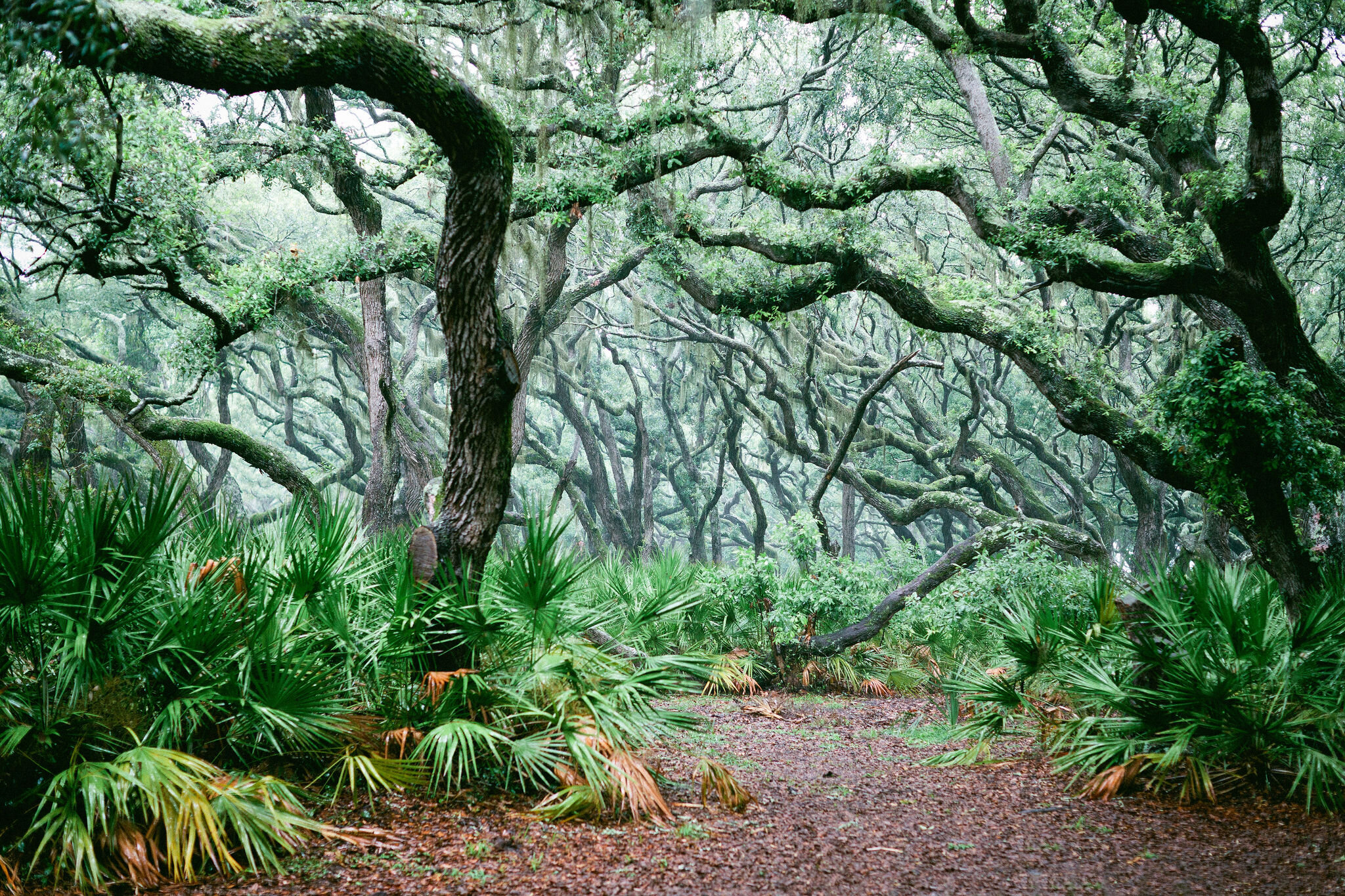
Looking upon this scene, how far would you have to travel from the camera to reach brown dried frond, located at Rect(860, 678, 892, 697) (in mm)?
10570

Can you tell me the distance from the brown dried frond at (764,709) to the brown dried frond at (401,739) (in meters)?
4.80

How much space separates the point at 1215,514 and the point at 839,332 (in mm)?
10269

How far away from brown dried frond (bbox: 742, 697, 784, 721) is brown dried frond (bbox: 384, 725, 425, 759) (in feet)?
15.7

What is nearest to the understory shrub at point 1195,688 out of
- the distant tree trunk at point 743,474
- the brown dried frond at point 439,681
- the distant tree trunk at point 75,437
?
the brown dried frond at point 439,681

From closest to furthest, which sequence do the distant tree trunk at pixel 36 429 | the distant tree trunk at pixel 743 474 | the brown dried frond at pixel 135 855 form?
the brown dried frond at pixel 135 855 < the distant tree trunk at pixel 36 429 < the distant tree trunk at pixel 743 474

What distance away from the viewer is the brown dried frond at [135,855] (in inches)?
136

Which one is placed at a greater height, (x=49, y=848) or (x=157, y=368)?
(x=157, y=368)

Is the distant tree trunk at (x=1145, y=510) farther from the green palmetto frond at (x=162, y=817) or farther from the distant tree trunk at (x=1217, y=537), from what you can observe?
the green palmetto frond at (x=162, y=817)

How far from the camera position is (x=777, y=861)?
400 cm

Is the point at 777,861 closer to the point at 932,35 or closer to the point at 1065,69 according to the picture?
the point at 1065,69

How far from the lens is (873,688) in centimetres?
1062

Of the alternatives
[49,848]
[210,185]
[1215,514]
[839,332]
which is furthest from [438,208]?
[49,848]

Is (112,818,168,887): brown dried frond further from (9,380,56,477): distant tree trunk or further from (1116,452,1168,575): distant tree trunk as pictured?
(1116,452,1168,575): distant tree trunk

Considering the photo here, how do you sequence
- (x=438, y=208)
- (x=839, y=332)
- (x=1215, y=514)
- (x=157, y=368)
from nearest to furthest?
(x=1215, y=514) → (x=438, y=208) → (x=839, y=332) → (x=157, y=368)
